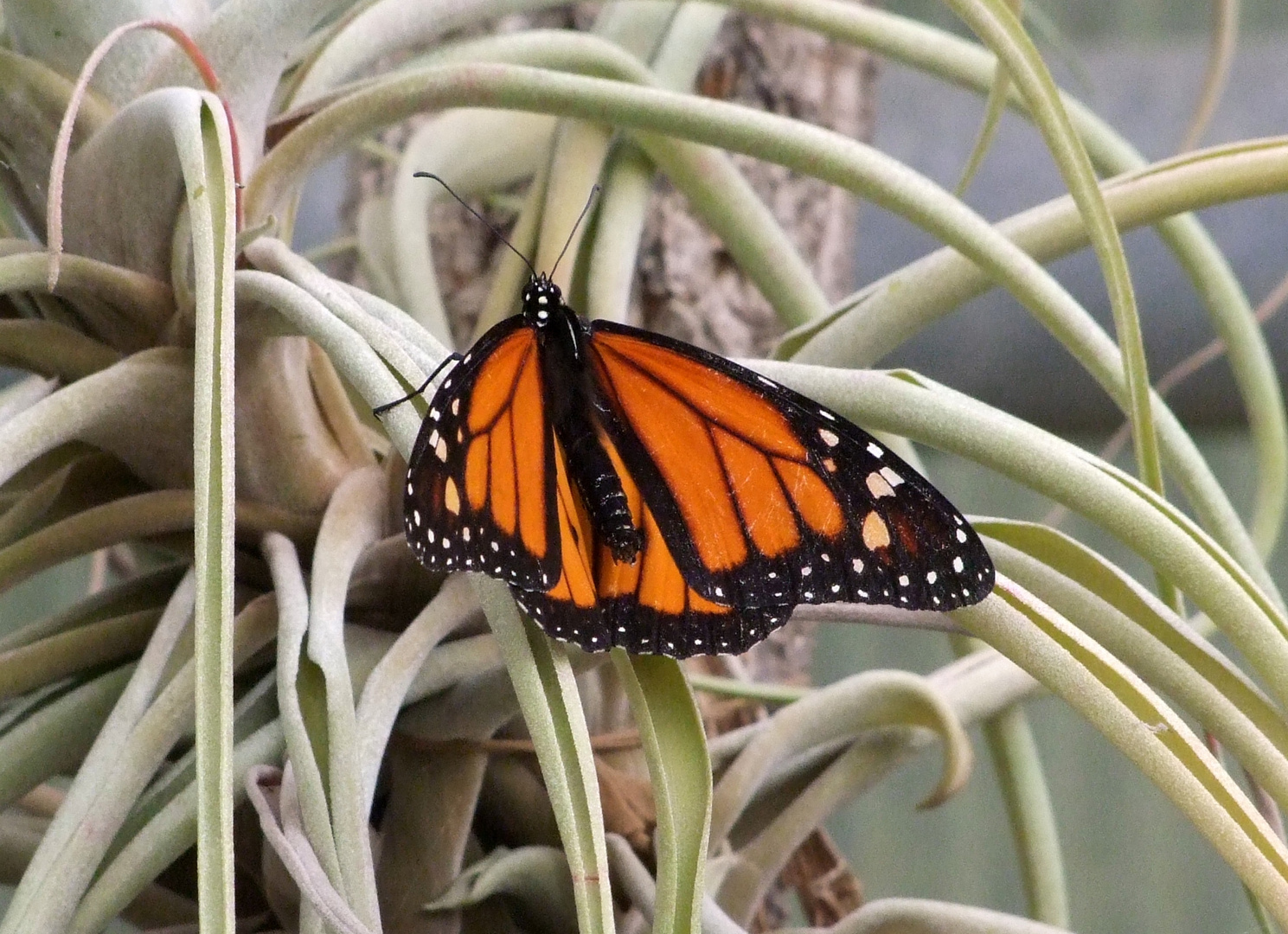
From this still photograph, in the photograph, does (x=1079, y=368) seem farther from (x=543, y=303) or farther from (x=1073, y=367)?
(x=543, y=303)

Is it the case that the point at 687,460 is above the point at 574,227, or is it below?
below

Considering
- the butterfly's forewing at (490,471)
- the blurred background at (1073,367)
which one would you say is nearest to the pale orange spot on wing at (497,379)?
the butterfly's forewing at (490,471)

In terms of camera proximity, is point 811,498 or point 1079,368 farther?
point 1079,368

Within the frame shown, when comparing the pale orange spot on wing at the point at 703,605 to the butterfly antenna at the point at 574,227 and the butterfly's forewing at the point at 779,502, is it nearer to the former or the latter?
the butterfly's forewing at the point at 779,502

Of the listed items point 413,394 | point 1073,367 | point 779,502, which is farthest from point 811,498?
point 1073,367

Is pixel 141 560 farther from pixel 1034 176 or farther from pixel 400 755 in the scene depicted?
pixel 1034 176

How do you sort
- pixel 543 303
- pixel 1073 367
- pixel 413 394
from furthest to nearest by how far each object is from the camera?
1. pixel 1073 367
2. pixel 543 303
3. pixel 413 394

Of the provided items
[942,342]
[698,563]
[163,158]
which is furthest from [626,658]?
[942,342]
